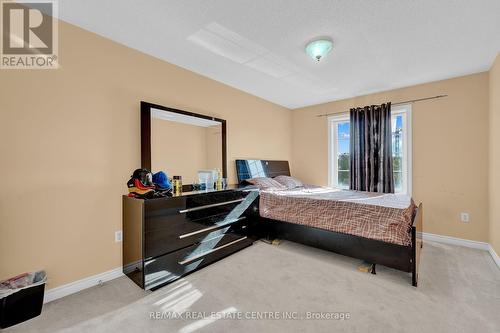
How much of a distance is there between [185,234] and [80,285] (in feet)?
3.27

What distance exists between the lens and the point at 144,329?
1.49 meters

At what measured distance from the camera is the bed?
81.4 inches

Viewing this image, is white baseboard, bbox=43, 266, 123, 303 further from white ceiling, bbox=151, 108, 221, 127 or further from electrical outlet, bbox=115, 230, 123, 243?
white ceiling, bbox=151, 108, 221, 127

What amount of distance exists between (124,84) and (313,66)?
88.1 inches

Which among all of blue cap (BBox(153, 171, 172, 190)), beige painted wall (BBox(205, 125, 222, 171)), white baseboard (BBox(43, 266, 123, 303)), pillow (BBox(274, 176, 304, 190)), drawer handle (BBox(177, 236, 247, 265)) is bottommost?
white baseboard (BBox(43, 266, 123, 303))

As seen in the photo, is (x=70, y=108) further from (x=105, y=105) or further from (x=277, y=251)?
(x=277, y=251)

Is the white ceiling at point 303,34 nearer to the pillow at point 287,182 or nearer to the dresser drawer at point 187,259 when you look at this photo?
the pillow at point 287,182

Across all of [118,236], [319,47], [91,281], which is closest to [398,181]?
[319,47]

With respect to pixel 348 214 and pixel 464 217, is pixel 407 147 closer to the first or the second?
pixel 464 217

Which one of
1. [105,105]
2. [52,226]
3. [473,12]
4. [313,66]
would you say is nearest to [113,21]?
[105,105]

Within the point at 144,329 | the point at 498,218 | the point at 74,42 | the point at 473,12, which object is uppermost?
the point at 473,12

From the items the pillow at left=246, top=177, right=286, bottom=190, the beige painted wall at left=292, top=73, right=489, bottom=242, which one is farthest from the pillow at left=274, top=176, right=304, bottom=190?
the beige painted wall at left=292, top=73, right=489, bottom=242

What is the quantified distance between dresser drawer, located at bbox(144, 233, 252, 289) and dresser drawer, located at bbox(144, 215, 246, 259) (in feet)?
0.17

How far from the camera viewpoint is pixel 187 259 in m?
2.20
